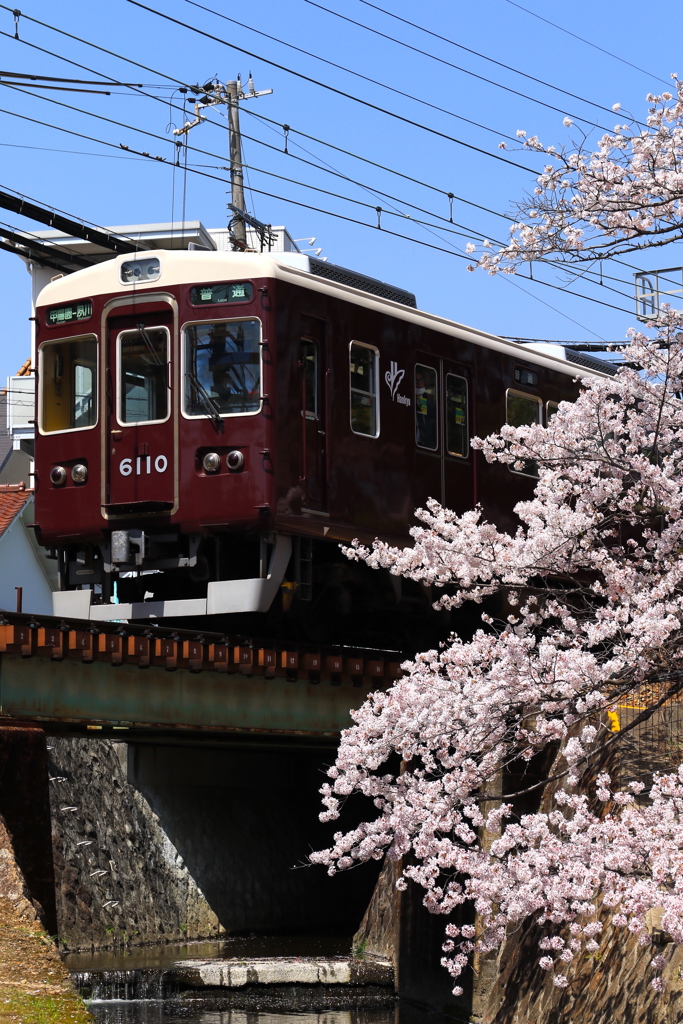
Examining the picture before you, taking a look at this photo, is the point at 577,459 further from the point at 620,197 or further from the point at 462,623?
the point at 462,623

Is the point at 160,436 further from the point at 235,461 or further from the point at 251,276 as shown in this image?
the point at 251,276

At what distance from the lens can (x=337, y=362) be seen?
12.9 metres

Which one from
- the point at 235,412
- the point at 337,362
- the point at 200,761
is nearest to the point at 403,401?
the point at 337,362

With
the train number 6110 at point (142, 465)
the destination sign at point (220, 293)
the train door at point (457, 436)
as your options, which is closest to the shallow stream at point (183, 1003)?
the train number 6110 at point (142, 465)

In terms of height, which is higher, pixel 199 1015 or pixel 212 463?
pixel 212 463

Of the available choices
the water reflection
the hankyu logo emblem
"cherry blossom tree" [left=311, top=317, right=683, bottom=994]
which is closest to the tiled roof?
the water reflection

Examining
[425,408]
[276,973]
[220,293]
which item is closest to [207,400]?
[220,293]

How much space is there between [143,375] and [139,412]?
36 centimetres

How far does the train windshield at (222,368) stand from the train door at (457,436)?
273 centimetres

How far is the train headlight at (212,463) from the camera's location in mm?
12148

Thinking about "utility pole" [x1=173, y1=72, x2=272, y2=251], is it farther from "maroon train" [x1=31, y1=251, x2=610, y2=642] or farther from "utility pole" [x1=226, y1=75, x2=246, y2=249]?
"maroon train" [x1=31, y1=251, x2=610, y2=642]

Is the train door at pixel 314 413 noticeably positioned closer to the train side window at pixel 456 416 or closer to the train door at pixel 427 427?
the train door at pixel 427 427

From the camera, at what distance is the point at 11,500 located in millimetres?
25594

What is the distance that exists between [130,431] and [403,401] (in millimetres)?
2809
